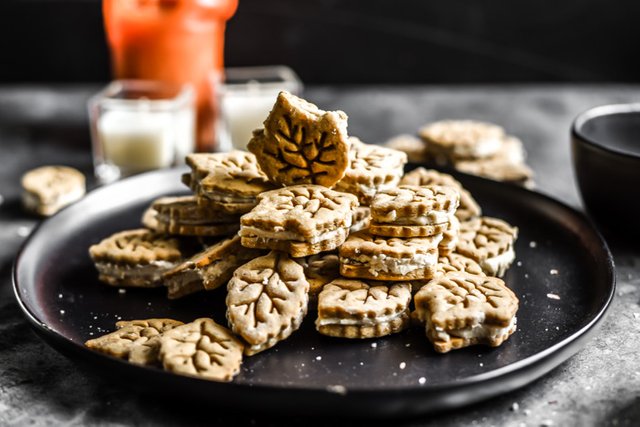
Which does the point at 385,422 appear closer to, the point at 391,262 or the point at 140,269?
the point at 391,262

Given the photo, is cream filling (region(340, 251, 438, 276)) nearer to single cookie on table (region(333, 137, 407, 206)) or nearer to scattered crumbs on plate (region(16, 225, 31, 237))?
single cookie on table (region(333, 137, 407, 206))

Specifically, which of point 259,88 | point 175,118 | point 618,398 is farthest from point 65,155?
point 618,398

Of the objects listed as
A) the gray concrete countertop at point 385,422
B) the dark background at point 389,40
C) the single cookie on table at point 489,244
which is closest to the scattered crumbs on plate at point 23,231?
the gray concrete countertop at point 385,422

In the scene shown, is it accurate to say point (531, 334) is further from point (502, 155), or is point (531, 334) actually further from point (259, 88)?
point (259, 88)

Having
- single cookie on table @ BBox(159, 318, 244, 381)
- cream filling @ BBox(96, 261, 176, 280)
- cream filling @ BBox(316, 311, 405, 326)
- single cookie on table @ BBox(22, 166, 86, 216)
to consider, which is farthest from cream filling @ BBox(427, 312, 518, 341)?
single cookie on table @ BBox(22, 166, 86, 216)

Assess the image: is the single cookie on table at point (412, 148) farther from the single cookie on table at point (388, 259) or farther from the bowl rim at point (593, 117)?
the single cookie on table at point (388, 259)

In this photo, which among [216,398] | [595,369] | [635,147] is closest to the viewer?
[216,398]

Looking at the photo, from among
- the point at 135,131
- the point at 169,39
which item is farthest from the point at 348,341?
the point at 169,39
